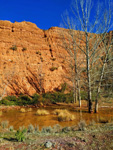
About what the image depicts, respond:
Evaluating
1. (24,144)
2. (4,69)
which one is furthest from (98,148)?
(4,69)

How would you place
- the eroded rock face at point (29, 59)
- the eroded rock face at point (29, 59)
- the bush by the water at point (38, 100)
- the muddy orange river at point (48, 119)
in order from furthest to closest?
the eroded rock face at point (29, 59)
the eroded rock face at point (29, 59)
the bush by the water at point (38, 100)
the muddy orange river at point (48, 119)

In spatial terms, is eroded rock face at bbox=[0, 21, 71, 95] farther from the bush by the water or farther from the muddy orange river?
the muddy orange river

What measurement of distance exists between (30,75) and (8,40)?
9.50m

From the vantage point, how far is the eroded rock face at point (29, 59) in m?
21.7

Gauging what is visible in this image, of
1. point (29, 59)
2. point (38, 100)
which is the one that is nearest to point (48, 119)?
point (38, 100)

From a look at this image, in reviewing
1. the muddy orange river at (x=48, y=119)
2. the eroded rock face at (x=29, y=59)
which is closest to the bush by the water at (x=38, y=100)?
the eroded rock face at (x=29, y=59)

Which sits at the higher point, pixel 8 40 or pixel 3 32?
pixel 3 32

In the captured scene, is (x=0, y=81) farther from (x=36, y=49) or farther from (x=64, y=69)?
(x=64, y=69)

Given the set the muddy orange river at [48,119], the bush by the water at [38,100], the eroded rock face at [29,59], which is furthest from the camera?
the eroded rock face at [29,59]

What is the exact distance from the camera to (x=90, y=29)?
10.4m

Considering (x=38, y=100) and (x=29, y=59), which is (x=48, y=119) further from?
(x=29, y=59)

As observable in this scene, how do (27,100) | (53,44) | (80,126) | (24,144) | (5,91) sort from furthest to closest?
(53,44) → (5,91) → (27,100) → (80,126) → (24,144)

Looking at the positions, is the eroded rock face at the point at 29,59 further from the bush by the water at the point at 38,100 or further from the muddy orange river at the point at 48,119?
the muddy orange river at the point at 48,119

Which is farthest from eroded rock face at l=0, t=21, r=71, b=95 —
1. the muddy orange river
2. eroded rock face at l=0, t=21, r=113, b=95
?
the muddy orange river
